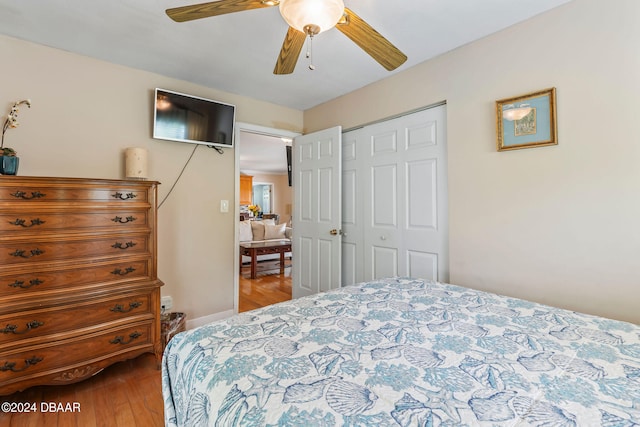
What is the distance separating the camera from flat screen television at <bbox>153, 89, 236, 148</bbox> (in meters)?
2.53

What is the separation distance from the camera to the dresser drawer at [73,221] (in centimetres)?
166

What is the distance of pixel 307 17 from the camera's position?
1.20 m

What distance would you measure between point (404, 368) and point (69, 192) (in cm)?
208

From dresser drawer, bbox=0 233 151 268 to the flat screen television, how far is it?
3.18ft

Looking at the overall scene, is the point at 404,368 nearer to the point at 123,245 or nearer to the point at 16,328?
the point at 123,245

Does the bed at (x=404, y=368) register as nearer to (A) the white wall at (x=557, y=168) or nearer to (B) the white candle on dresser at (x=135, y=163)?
(A) the white wall at (x=557, y=168)

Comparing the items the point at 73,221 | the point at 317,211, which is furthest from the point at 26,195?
the point at 317,211

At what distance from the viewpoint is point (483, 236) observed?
2068 mm

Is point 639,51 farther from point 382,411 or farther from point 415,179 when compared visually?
point 382,411

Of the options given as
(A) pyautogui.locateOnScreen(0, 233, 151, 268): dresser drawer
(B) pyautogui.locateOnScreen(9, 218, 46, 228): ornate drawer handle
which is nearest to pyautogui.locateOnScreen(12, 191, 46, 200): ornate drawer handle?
(B) pyautogui.locateOnScreen(9, 218, 46, 228): ornate drawer handle

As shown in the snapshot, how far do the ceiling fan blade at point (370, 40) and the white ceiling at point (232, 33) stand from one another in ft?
1.15

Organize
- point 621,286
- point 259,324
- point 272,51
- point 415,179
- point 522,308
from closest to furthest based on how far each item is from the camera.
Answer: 1. point 259,324
2. point 522,308
3. point 621,286
4. point 272,51
5. point 415,179

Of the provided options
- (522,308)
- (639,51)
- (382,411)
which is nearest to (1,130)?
(382,411)

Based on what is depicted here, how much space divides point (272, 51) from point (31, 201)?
1790mm
